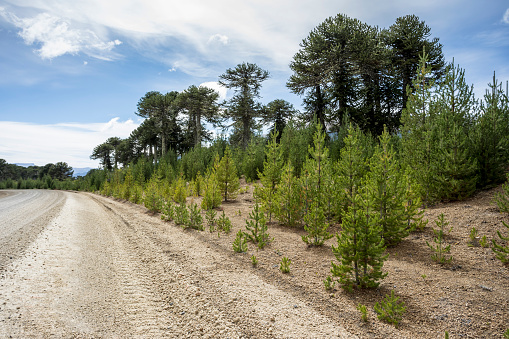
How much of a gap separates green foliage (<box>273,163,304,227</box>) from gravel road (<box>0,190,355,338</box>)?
304 centimetres

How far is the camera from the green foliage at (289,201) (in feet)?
27.6

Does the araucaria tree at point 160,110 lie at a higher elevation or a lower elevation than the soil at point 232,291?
higher

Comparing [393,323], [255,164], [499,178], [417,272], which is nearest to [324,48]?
[255,164]

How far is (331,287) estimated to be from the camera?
4266 millimetres

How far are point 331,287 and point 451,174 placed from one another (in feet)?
23.2

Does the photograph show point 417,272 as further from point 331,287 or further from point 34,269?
point 34,269

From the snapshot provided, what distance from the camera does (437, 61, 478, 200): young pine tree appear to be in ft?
26.6

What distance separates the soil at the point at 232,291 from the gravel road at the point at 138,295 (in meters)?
0.02

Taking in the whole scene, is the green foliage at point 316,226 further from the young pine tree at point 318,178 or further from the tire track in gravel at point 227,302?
the tire track in gravel at point 227,302

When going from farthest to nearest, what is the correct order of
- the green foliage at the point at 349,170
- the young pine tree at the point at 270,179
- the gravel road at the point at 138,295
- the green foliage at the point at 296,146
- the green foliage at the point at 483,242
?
the green foliage at the point at 296,146, the young pine tree at the point at 270,179, the green foliage at the point at 349,170, the green foliage at the point at 483,242, the gravel road at the point at 138,295

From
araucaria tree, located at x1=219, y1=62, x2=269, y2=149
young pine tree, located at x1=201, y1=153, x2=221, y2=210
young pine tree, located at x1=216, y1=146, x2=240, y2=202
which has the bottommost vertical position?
young pine tree, located at x1=201, y1=153, x2=221, y2=210

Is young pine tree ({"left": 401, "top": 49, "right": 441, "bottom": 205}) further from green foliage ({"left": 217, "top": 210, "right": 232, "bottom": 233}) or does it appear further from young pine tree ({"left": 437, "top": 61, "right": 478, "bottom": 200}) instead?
green foliage ({"left": 217, "top": 210, "right": 232, "bottom": 233})

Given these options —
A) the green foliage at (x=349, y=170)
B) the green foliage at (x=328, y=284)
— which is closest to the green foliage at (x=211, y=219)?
the green foliage at (x=349, y=170)

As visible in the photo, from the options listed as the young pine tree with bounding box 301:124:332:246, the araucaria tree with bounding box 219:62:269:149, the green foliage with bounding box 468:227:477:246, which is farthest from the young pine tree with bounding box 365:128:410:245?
the araucaria tree with bounding box 219:62:269:149
